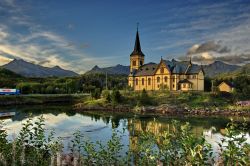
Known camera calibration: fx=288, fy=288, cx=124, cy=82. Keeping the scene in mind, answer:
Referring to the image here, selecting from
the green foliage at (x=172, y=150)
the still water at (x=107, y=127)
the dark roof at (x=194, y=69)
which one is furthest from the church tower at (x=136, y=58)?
the green foliage at (x=172, y=150)

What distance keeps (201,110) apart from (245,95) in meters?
25.4

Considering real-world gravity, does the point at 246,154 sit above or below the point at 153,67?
below

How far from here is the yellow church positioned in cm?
9244

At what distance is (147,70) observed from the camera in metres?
104

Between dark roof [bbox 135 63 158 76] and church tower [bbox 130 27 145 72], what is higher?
church tower [bbox 130 27 145 72]

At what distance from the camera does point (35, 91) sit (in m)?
124

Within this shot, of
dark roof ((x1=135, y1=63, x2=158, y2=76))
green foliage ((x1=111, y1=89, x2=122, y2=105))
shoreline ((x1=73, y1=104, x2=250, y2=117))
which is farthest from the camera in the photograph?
dark roof ((x1=135, y1=63, x2=158, y2=76))

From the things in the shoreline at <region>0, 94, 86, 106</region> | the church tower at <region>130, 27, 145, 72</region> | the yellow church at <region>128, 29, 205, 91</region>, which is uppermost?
the church tower at <region>130, 27, 145, 72</region>

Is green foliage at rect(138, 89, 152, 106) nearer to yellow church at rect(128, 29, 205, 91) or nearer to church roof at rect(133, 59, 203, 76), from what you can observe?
yellow church at rect(128, 29, 205, 91)

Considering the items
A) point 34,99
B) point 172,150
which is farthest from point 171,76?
point 172,150

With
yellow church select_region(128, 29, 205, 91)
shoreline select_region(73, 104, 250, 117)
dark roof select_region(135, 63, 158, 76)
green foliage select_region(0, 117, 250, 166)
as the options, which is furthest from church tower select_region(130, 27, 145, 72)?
green foliage select_region(0, 117, 250, 166)

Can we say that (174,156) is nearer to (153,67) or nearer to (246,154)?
(246,154)

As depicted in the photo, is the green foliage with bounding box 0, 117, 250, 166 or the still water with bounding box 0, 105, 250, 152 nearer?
the green foliage with bounding box 0, 117, 250, 166

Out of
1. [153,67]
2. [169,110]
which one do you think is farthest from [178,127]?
[153,67]
